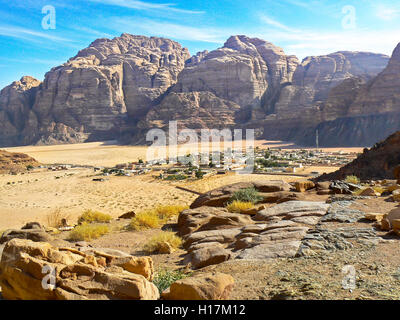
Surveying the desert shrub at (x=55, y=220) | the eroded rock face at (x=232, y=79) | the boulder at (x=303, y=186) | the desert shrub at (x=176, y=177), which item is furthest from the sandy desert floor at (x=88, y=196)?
the eroded rock face at (x=232, y=79)

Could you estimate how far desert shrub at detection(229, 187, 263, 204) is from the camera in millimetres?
10523

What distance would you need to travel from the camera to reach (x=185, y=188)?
24.2 meters

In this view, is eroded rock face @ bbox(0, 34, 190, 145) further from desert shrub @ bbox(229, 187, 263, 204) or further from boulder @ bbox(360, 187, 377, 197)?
boulder @ bbox(360, 187, 377, 197)

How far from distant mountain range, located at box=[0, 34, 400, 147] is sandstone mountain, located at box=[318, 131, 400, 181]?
5885 centimetres

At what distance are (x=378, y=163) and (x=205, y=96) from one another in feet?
286

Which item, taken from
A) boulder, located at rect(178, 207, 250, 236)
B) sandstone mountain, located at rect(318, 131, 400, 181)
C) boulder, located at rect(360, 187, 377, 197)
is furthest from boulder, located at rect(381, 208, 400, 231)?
sandstone mountain, located at rect(318, 131, 400, 181)

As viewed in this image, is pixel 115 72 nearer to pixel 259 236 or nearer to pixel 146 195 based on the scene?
pixel 146 195

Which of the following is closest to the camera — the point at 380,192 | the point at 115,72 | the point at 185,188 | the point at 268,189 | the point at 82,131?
the point at 380,192

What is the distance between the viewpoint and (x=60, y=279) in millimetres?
3699

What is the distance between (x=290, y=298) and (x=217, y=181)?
74.7 feet

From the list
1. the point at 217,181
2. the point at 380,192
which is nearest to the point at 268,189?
A: the point at 380,192

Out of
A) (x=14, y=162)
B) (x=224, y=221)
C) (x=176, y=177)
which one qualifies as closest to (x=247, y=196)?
(x=224, y=221)

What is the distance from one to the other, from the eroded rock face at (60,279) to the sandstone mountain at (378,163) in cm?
1347

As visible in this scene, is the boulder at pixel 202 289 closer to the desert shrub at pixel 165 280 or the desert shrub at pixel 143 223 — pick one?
the desert shrub at pixel 165 280
